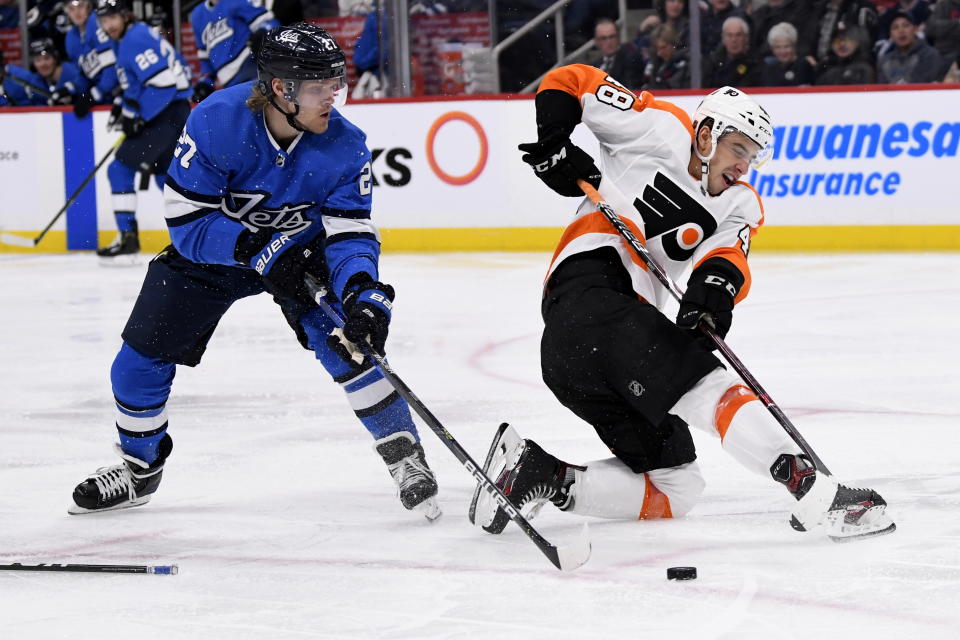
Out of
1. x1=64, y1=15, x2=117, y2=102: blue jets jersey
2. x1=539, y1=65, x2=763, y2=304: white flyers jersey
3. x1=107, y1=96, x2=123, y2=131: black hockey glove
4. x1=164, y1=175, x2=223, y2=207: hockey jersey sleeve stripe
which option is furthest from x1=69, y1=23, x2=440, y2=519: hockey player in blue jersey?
Answer: x1=64, y1=15, x2=117, y2=102: blue jets jersey

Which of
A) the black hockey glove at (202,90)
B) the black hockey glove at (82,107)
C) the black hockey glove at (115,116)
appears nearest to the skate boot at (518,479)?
the black hockey glove at (115,116)

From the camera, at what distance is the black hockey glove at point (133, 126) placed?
24.8ft

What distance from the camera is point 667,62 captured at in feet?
25.1

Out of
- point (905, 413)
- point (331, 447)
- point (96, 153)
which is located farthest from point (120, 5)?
point (905, 413)

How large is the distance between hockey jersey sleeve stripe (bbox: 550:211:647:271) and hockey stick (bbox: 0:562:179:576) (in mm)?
944

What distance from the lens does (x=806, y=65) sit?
7.43 m

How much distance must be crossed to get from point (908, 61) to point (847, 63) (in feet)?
0.97

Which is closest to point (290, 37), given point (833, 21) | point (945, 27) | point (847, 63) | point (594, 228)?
point (594, 228)

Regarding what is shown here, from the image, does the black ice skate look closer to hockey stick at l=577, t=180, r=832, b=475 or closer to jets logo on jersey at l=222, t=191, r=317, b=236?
jets logo on jersey at l=222, t=191, r=317, b=236

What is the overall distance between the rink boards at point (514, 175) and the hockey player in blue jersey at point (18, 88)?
631 mm

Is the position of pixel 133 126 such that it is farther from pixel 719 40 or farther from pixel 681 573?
pixel 681 573

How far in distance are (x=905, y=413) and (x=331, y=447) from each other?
1.43 metres

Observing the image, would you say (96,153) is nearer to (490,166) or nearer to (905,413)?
(490,166)

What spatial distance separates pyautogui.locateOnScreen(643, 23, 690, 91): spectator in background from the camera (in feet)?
25.0
